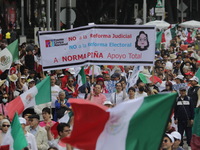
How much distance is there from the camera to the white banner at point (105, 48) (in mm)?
13344

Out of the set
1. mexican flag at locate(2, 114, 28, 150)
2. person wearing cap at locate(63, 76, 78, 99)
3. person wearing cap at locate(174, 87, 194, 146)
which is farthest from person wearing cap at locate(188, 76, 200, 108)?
mexican flag at locate(2, 114, 28, 150)

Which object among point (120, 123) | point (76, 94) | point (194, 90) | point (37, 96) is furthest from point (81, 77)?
point (120, 123)

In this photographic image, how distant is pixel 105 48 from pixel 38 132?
6.42 ft

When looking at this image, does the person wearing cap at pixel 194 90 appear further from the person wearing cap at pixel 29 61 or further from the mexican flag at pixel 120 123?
the mexican flag at pixel 120 123

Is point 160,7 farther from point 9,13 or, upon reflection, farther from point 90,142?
point 90,142

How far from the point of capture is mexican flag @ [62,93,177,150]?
771cm

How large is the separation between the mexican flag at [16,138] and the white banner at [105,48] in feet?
13.7

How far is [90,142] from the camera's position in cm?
791

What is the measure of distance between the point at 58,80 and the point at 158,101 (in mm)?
10744

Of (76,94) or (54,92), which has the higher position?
(54,92)

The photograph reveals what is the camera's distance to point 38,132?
40.3 ft

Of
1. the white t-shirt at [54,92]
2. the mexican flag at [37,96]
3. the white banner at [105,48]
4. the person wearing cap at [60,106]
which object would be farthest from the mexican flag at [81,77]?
the mexican flag at [37,96]

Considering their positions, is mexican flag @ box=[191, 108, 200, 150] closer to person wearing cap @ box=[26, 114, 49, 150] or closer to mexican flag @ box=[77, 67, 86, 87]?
person wearing cap @ box=[26, 114, 49, 150]

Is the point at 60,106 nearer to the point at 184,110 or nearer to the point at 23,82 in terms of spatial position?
the point at 184,110
